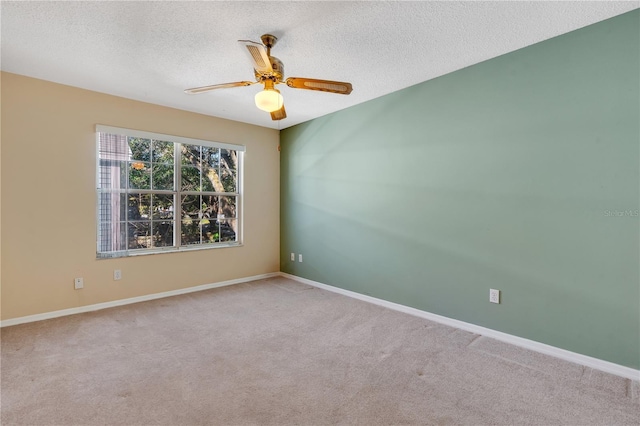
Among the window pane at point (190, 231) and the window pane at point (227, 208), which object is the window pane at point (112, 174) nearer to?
the window pane at point (190, 231)

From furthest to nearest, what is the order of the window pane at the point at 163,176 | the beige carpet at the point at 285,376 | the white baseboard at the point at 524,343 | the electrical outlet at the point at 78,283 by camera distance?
the window pane at the point at 163,176, the electrical outlet at the point at 78,283, the white baseboard at the point at 524,343, the beige carpet at the point at 285,376

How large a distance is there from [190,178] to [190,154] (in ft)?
1.07

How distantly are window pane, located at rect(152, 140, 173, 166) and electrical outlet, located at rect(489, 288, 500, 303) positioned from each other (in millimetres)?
3948

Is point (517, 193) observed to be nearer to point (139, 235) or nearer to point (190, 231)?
point (190, 231)

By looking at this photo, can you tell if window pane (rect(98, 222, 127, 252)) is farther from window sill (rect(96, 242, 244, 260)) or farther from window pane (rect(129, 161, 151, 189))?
window pane (rect(129, 161, 151, 189))

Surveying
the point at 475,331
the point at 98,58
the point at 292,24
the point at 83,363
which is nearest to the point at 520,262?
the point at 475,331

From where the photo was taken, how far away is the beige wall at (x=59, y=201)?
3.03 metres

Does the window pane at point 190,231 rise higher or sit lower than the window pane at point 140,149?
lower

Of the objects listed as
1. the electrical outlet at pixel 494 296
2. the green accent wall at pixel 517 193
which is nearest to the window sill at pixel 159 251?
the green accent wall at pixel 517 193

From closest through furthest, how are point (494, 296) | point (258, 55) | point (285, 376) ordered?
point (258, 55) → point (285, 376) → point (494, 296)

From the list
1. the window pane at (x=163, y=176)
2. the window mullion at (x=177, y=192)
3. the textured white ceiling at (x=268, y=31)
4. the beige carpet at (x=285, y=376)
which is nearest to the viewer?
the beige carpet at (x=285, y=376)

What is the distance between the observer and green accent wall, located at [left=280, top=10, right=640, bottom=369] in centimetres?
218

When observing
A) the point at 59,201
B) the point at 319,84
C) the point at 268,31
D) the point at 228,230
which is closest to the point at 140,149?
the point at 59,201

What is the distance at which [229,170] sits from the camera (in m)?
4.67
